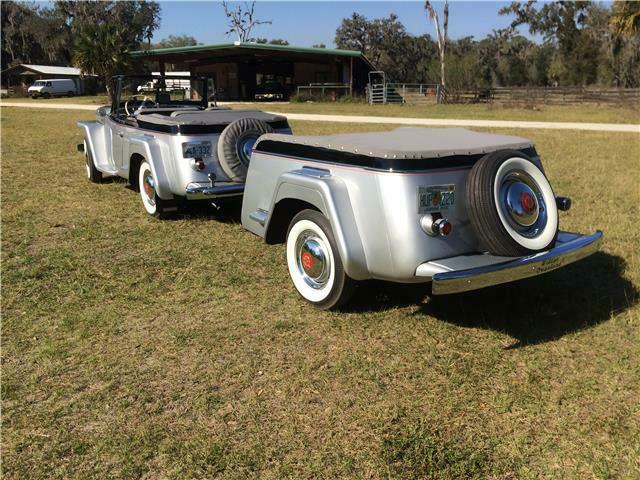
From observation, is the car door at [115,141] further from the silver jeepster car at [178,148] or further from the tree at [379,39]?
the tree at [379,39]

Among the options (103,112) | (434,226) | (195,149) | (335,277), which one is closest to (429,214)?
(434,226)

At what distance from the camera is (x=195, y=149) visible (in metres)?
5.85

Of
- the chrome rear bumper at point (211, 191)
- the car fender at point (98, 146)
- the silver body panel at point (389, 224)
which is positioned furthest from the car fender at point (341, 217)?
the car fender at point (98, 146)

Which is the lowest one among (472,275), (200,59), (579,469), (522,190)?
(579,469)

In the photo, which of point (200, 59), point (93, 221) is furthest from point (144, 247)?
point (200, 59)

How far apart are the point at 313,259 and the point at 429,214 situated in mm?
990

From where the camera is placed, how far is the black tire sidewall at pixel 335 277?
373 cm

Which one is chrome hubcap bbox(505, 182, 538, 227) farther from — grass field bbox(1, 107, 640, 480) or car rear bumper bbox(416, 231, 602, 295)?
grass field bbox(1, 107, 640, 480)

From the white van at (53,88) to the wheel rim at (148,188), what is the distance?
49100mm

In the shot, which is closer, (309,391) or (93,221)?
(309,391)

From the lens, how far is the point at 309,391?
10.3 feet

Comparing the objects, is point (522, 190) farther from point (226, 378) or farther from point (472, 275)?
point (226, 378)

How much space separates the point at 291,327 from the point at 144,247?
2.34 meters

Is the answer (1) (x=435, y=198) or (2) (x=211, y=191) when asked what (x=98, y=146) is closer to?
(2) (x=211, y=191)
